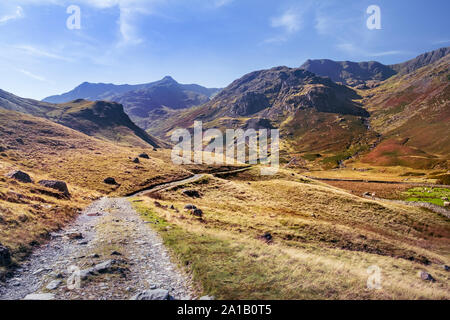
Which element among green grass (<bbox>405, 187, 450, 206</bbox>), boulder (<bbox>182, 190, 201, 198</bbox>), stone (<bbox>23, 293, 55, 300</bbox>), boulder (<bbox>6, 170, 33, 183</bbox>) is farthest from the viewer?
green grass (<bbox>405, 187, 450, 206</bbox>)

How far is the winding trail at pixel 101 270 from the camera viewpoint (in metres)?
10.1

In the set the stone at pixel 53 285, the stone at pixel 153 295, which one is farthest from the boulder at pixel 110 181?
the stone at pixel 153 295

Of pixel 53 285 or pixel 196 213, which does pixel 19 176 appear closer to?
pixel 196 213

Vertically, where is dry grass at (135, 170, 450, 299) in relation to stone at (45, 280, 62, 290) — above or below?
below

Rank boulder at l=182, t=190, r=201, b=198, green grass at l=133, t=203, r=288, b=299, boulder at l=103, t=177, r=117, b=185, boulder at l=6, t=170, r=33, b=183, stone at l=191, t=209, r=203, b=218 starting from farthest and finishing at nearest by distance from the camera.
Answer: boulder at l=103, t=177, r=117, b=185
boulder at l=182, t=190, r=201, b=198
boulder at l=6, t=170, r=33, b=183
stone at l=191, t=209, r=203, b=218
green grass at l=133, t=203, r=288, b=299

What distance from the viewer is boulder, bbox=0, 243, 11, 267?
11.5 m

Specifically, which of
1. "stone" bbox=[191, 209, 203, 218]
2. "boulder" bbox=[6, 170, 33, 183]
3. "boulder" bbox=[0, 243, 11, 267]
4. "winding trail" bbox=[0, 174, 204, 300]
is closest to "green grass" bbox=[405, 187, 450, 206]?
"stone" bbox=[191, 209, 203, 218]

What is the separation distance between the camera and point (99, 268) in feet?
40.1

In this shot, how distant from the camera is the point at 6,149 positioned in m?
65.4

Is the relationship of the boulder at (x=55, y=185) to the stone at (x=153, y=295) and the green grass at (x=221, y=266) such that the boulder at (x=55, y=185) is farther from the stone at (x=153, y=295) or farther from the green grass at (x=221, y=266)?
the stone at (x=153, y=295)

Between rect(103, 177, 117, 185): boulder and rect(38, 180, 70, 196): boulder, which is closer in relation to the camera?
rect(38, 180, 70, 196): boulder

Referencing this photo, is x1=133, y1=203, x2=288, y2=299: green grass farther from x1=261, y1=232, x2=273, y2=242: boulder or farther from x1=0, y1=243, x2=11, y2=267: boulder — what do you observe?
x1=0, y1=243, x2=11, y2=267: boulder
